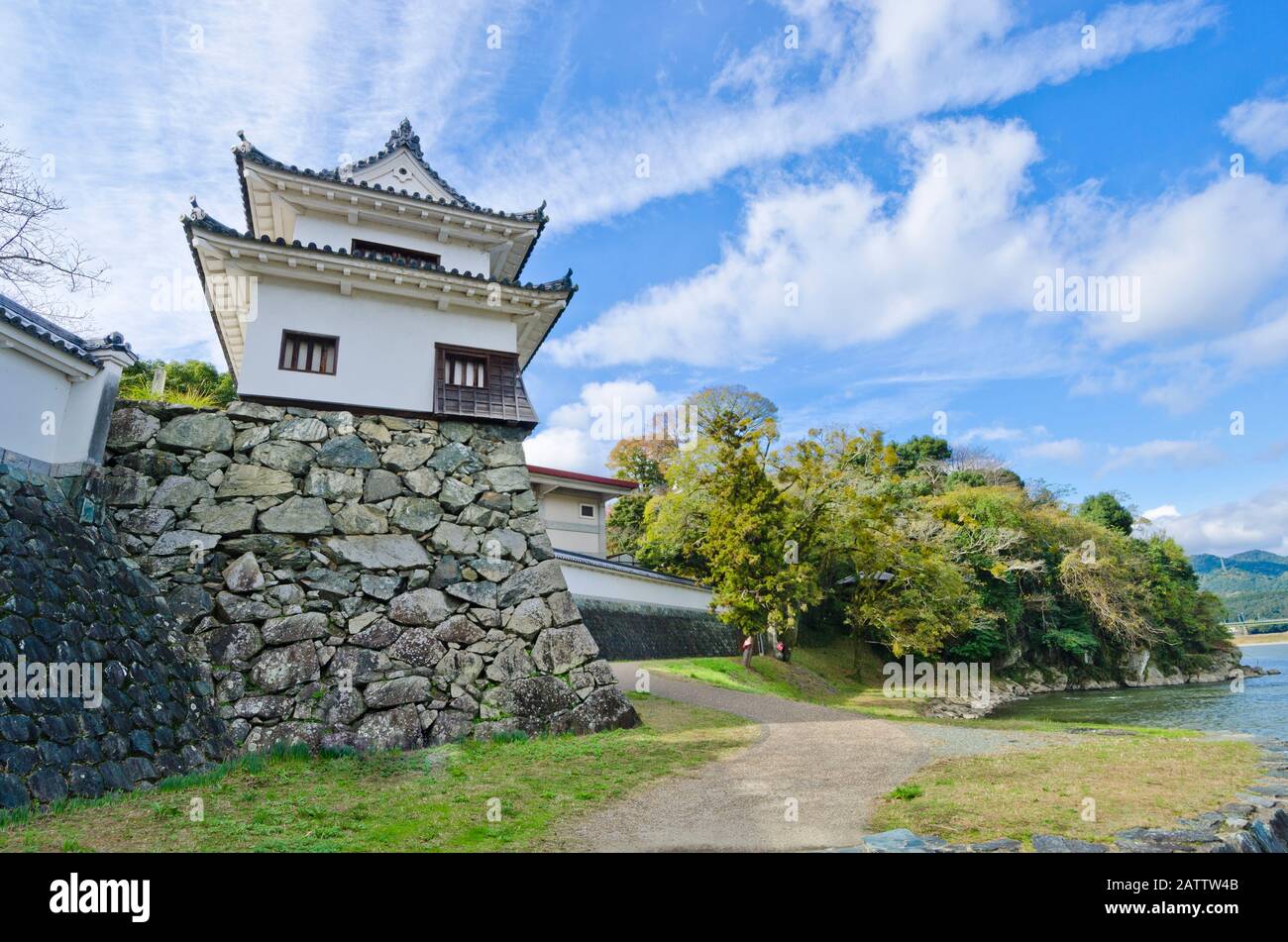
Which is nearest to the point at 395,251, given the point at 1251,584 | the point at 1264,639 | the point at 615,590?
the point at 615,590

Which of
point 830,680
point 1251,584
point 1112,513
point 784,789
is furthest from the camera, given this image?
point 1251,584

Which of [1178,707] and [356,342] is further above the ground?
[356,342]

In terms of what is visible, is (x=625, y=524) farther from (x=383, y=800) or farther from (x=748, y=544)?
(x=383, y=800)

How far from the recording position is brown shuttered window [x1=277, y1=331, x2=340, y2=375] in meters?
11.0

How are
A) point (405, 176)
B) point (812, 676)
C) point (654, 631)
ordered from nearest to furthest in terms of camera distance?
point (405, 176), point (654, 631), point (812, 676)

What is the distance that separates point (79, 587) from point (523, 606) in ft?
17.7

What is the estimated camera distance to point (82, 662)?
652 centimetres

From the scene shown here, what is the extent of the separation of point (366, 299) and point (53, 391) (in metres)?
4.76

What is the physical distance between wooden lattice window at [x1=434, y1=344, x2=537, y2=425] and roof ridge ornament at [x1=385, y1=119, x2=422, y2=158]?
19.7 ft

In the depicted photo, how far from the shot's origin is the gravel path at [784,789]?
204 inches

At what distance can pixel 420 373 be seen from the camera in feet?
38.2

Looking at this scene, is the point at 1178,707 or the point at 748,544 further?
the point at 1178,707
